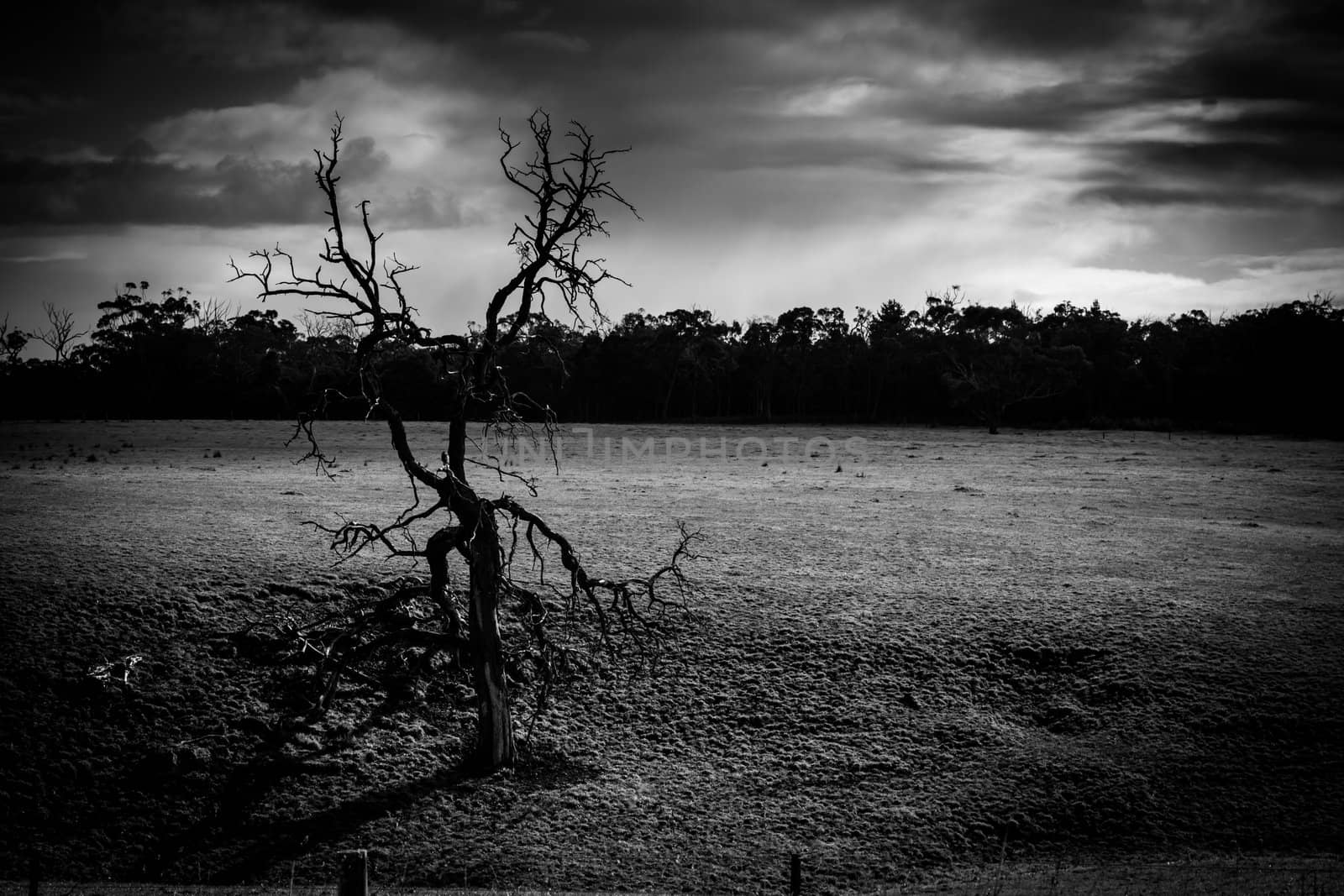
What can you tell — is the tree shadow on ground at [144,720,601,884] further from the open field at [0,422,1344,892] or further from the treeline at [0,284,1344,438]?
the treeline at [0,284,1344,438]

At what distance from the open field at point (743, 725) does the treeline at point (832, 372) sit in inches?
2060

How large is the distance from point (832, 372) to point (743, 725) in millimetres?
92089

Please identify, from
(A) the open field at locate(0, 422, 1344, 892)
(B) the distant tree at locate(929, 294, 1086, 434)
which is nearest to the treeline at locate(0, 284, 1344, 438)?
(B) the distant tree at locate(929, 294, 1086, 434)

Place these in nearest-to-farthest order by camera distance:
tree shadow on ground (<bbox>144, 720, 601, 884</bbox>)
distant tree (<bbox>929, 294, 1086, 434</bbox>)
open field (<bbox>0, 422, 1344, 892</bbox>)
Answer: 1. tree shadow on ground (<bbox>144, 720, 601, 884</bbox>)
2. open field (<bbox>0, 422, 1344, 892</bbox>)
3. distant tree (<bbox>929, 294, 1086, 434</bbox>)

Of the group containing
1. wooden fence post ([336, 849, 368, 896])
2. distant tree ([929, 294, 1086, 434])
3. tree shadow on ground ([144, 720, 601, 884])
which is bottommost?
tree shadow on ground ([144, 720, 601, 884])

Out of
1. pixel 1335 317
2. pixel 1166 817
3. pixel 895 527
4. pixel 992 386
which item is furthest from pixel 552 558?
pixel 1335 317

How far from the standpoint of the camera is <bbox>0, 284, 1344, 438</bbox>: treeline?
265 feet

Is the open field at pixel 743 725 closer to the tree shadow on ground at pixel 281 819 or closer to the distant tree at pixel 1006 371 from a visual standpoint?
the tree shadow on ground at pixel 281 819

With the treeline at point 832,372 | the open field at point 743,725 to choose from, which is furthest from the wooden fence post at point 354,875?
the treeline at point 832,372

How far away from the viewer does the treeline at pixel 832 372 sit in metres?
80.8

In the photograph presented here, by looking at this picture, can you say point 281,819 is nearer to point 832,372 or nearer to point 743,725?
point 743,725

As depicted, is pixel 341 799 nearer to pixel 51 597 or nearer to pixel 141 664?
pixel 141 664

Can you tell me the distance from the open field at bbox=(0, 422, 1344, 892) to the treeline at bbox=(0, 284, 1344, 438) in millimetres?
52335

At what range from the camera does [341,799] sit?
12.5 m
